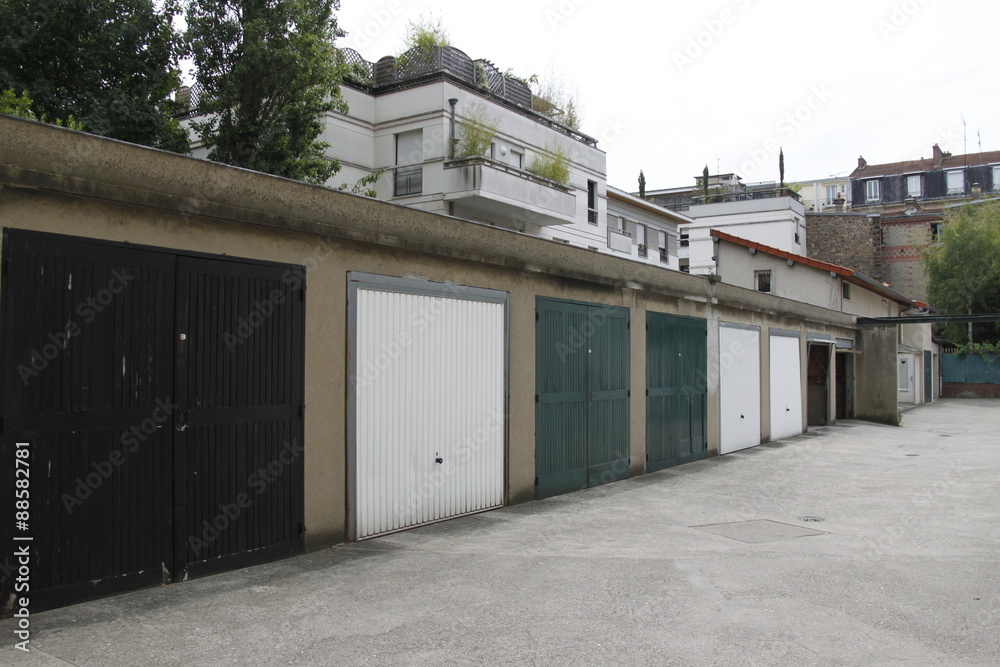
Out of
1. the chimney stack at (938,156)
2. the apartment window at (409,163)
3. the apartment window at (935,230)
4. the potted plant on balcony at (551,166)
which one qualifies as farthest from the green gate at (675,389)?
the chimney stack at (938,156)

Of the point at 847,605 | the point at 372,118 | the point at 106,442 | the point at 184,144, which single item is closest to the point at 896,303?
the point at 372,118

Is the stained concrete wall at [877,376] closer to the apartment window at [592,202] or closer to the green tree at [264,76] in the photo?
the apartment window at [592,202]

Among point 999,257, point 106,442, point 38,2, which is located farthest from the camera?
point 999,257

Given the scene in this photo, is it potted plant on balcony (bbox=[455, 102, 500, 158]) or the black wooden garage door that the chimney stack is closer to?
potted plant on balcony (bbox=[455, 102, 500, 158])

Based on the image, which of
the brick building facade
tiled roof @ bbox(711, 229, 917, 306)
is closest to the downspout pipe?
tiled roof @ bbox(711, 229, 917, 306)

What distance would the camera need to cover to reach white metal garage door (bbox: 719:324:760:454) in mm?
14992

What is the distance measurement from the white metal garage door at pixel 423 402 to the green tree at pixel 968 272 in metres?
40.0

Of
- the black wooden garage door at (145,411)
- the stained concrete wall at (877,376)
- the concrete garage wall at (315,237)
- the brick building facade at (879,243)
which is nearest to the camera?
the black wooden garage door at (145,411)

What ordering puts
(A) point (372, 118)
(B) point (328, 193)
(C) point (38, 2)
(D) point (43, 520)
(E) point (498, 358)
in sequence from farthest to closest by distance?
(A) point (372, 118), (C) point (38, 2), (E) point (498, 358), (B) point (328, 193), (D) point (43, 520)

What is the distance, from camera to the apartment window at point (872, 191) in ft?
209

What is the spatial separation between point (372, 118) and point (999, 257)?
34.2 m

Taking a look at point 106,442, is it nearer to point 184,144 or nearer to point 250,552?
point 250,552

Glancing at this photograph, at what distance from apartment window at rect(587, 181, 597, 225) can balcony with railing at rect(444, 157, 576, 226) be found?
4393 mm

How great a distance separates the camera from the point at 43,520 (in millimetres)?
4797
